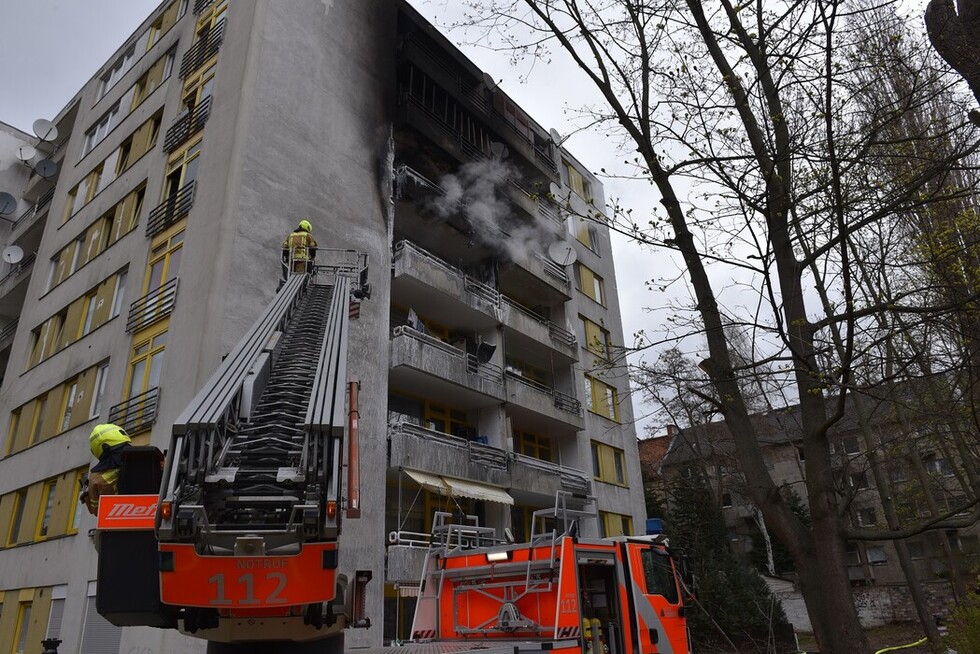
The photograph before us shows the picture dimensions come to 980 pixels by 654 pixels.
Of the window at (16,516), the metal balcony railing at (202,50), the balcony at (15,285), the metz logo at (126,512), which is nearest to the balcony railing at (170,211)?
the metal balcony railing at (202,50)

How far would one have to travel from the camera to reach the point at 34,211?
2781 centimetres

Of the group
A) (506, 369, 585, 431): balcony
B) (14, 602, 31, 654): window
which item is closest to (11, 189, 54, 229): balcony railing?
(14, 602, 31, 654): window

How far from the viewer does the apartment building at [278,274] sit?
15.8 m

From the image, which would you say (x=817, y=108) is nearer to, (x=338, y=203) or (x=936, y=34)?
(x=936, y=34)

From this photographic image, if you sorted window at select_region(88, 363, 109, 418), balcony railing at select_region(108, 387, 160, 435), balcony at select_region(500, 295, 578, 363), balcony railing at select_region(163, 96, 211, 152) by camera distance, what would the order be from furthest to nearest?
balcony at select_region(500, 295, 578, 363), balcony railing at select_region(163, 96, 211, 152), window at select_region(88, 363, 109, 418), balcony railing at select_region(108, 387, 160, 435)

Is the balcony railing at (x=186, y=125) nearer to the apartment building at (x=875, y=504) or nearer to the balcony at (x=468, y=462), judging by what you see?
the balcony at (x=468, y=462)

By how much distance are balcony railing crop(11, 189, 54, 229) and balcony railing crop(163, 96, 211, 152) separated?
10.6 metres

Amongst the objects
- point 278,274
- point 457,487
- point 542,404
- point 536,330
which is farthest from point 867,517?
point 278,274

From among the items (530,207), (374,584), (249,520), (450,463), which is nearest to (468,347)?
(450,463)

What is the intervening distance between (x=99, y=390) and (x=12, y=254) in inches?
495

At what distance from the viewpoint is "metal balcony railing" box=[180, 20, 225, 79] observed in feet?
65.8

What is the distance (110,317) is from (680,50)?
55.9 ft

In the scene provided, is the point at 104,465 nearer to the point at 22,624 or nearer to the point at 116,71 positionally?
the point at 22,624

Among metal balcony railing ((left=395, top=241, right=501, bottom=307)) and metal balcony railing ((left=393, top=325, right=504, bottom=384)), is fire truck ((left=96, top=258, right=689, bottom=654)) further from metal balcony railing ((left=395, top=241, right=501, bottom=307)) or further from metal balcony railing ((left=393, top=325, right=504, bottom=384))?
metal balcony railing ((left=395, top=241, right=501, bottom=307))
